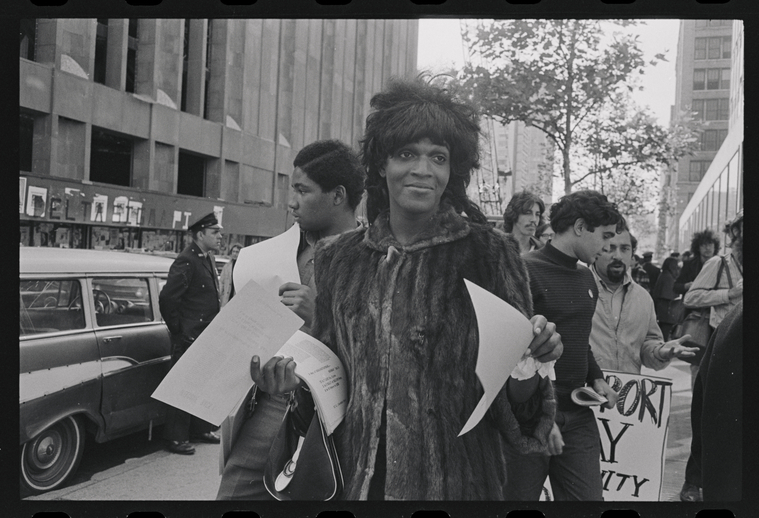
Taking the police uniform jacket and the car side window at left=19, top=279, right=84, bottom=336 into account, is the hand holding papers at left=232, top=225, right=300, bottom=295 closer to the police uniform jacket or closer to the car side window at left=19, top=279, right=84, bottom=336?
the police uniform jacket

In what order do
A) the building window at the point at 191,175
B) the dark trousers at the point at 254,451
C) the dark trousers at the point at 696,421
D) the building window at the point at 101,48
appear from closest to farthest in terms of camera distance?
the dark trousers at the point at 696,421 → the dark trousers at the point at 254,451 → the building window at the point at 101,48 → the building window at the point at 191,175

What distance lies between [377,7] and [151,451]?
2.99 m

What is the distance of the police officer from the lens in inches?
150

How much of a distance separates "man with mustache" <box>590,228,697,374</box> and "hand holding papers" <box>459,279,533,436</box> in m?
1.31

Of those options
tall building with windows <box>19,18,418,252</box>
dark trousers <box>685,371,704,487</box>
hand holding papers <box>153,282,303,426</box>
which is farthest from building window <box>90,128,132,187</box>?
dark trousers <box>685,371,704,487</box>

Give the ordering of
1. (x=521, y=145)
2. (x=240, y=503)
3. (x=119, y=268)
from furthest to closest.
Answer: (x=119, y=268)
(x=521, y=145)
(x=240, y=503)

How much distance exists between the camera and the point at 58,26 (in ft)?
11.3

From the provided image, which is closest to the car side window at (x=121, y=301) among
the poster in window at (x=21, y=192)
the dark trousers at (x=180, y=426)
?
the dark trousers at (x=180, y=426)

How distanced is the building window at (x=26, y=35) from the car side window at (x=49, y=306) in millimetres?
1097

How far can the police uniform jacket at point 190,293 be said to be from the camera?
383cm

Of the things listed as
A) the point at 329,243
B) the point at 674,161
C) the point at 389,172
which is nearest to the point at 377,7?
the point at 389,172

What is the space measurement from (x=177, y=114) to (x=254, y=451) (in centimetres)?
209

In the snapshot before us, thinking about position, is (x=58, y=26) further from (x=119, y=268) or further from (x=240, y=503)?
(x=240, y=503)

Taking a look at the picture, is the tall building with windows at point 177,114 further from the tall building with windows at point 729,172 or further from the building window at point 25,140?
the tall building with windows at point 729,172
